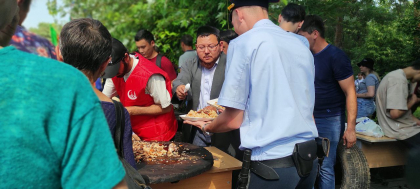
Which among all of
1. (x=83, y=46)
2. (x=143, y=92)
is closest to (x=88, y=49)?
(x=83, y=46)

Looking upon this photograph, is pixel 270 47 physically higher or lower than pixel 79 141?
higher

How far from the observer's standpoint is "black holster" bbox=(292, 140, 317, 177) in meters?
1.97

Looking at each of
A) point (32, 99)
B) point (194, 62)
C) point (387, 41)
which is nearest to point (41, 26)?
point (387, 41)

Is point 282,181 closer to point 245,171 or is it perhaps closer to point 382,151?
point 245,171

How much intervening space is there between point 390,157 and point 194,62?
9.90 feet

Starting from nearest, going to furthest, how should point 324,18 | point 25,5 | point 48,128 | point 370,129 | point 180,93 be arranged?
1. point 48,128
2. point 25,5
3. point 180,93
4. point 370,129
5. point 324,18

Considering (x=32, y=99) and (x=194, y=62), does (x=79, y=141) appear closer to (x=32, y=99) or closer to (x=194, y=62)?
(x=32, y=99)

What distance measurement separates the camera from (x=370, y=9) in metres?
8.74

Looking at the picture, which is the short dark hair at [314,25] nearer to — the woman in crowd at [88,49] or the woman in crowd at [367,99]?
the woman in crowd at [88,49]

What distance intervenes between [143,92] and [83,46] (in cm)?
162

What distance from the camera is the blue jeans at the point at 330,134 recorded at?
12.0ft

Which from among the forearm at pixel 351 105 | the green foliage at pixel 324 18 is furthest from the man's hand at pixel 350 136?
the green foliage at pixel 324 18

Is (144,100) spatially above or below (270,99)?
below

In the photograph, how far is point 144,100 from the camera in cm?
326
